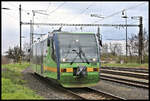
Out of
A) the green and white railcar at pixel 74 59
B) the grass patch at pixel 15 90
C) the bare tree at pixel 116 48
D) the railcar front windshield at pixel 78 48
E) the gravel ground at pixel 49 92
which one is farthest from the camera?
the bare tree at pixel 116 48

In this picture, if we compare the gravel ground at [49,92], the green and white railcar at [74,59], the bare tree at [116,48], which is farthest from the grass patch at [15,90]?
the bare tree at [116,48]

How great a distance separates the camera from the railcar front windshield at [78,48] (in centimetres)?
1420

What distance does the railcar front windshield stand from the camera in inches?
559

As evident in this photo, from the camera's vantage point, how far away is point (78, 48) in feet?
47.7

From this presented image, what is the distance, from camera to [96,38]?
15094mm

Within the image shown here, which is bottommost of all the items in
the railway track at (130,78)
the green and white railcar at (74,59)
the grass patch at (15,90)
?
the railway track at (130,78)

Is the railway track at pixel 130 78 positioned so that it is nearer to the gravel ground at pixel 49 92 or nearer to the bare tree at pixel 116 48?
the gravel ground at pixel 49 92

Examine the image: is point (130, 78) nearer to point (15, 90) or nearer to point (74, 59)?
point (74, 59)

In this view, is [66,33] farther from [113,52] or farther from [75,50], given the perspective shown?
[113,52]

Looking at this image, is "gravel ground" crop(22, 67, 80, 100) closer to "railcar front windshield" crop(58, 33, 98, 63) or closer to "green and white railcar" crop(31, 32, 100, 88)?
"green and white railcar" crop(31, 32, 100, 88)

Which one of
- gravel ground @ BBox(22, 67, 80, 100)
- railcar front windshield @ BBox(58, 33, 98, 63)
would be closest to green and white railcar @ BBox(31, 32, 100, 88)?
railcar front windshield @ BBox(58, 33, 98, 63)

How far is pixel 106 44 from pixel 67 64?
7965 cm

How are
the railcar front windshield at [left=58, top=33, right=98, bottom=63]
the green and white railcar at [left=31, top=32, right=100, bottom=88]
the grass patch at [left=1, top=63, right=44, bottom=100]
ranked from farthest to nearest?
1. the railcar front windshield at [left=58, top=33, right=98, bottom=63]
2. the green and white railcar at [left=31, top=32, right=100, bottom=88]
3. the grass patch at [left=1, top=63, right=44, bottom=100]

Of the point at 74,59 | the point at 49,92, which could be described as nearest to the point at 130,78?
the point at 74,59
